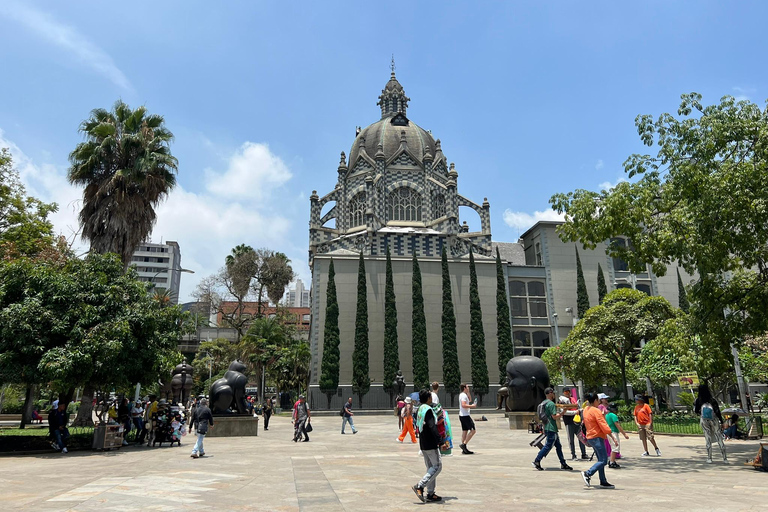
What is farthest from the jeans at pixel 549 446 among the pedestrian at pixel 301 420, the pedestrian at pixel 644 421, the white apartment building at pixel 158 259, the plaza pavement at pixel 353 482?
the white apartment building at pixel 158 259

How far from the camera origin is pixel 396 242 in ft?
170

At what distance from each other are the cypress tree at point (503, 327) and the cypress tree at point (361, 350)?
11.4 m

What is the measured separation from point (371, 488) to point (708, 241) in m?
9.17

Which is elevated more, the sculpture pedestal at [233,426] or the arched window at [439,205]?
the arched window at [439,205]

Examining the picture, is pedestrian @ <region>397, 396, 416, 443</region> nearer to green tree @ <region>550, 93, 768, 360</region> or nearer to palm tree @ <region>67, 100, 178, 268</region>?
green tree @ <region>550, 93, 768, 360</region>

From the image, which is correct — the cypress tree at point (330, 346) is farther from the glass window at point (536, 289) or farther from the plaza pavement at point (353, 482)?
the plaza pavement at point (353, 482)

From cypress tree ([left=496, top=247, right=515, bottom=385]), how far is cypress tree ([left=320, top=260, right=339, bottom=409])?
46.0ft

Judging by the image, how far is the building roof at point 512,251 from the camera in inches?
2333

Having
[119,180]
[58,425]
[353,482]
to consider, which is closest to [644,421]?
[353,482]

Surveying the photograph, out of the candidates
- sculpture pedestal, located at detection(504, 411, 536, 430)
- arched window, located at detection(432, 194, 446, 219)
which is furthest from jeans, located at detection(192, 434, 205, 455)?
arched window, located at detection(432, 194, 446, 219)

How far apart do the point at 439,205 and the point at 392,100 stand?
1678 centimetres

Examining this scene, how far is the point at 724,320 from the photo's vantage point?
13258mm

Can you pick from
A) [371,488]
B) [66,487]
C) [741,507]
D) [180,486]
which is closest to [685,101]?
[741,507]

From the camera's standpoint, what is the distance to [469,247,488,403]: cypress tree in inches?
1778
